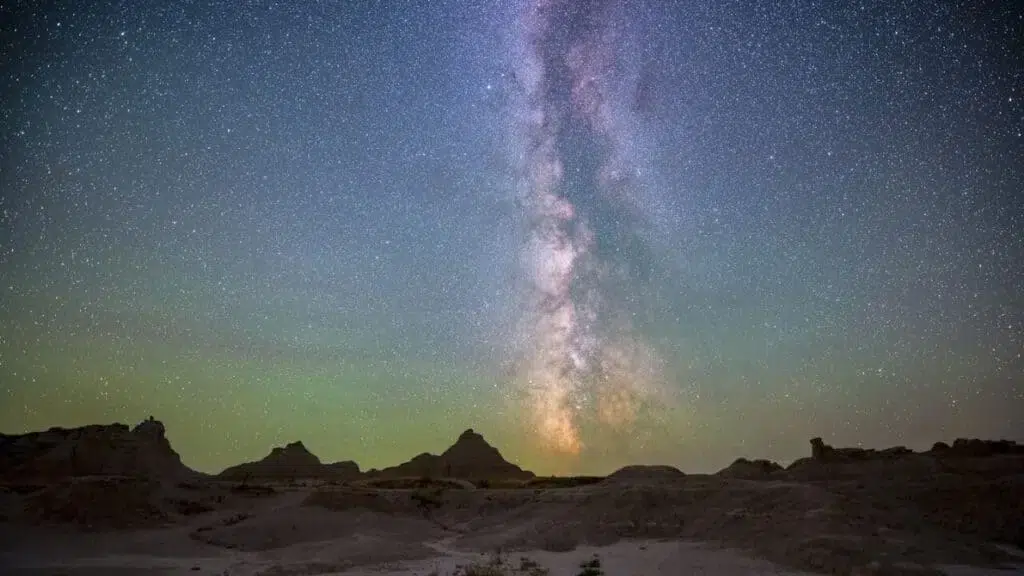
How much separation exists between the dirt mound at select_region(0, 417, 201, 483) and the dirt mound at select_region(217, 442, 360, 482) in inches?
1888

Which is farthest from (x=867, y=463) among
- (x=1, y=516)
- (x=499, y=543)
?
(x=1, y=516)

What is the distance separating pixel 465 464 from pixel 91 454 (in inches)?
2690

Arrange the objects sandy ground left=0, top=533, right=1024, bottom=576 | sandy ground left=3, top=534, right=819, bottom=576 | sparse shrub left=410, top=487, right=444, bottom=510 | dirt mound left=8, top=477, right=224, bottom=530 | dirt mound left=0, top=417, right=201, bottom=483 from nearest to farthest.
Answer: sandy ground left=0, top=533, right=1024, bottom=576
sandy ground left=3, top=534, right=819, bottom=576
dirt mound left=8, top=477, right=224, bottom=530
sparse shrub left=410, top=487, right=444, bottom=510
dirt mound left=0, top=417, right=201, bottom=483

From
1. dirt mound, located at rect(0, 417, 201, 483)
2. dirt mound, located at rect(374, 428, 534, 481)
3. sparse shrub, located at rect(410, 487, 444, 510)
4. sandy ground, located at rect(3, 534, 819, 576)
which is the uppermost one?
dirt mound, located at rect(374, 428, 534, 481)

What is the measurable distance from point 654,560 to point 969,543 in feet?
45.3

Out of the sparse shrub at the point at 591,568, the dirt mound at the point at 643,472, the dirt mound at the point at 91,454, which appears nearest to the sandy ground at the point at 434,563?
the sparse shrub at the point at 591,568

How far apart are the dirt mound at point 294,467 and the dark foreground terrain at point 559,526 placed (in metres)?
64.6

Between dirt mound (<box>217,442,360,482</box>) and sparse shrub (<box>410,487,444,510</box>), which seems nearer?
sparse shrub (<box>410,487,444,510</box>)

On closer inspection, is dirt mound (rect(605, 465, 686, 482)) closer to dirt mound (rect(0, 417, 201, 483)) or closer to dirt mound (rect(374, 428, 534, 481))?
dirt mound (rect(0, 417, 201, 483))

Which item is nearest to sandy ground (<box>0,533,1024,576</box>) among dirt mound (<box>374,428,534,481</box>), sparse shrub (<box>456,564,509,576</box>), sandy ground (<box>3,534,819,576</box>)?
sandy ground (<box>3,534,819,576</box>)

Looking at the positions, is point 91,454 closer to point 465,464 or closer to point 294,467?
point 294,467

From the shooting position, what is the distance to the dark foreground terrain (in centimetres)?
2398

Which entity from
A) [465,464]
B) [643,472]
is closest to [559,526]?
[643,472]

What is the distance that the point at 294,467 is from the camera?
11106 centimetres
